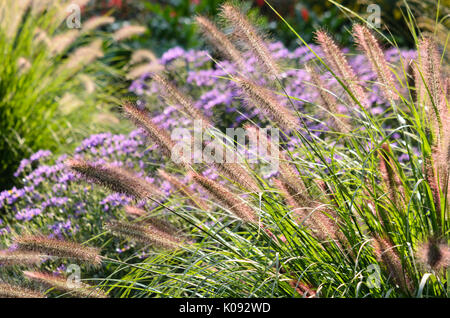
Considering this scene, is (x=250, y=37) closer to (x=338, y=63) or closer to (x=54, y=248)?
(x=338, y=63)

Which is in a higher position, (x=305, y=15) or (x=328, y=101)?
(x=305, y=15)

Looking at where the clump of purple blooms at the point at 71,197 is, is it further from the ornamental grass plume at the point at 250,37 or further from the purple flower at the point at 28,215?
the ornamental grass plume at the point at 250,37

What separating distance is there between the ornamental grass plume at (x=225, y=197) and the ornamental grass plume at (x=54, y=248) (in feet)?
1.56

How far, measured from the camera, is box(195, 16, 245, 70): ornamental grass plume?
275 centimetres

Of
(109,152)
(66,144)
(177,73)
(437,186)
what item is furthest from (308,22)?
(437,186)

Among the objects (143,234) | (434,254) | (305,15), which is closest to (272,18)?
(305,15)

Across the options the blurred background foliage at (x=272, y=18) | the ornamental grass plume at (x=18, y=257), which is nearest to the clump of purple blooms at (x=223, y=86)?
the ornamental grass plume at (x=18, y=257)

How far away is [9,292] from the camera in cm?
210

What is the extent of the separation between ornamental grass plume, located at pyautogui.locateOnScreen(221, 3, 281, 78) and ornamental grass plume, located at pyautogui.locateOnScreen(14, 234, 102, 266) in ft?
3.38

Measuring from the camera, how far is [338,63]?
8.39ft

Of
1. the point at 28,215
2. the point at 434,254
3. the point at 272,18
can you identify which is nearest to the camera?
the point at 434,254

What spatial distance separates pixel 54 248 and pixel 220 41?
47.8 inches

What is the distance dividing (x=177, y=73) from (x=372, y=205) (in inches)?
133
